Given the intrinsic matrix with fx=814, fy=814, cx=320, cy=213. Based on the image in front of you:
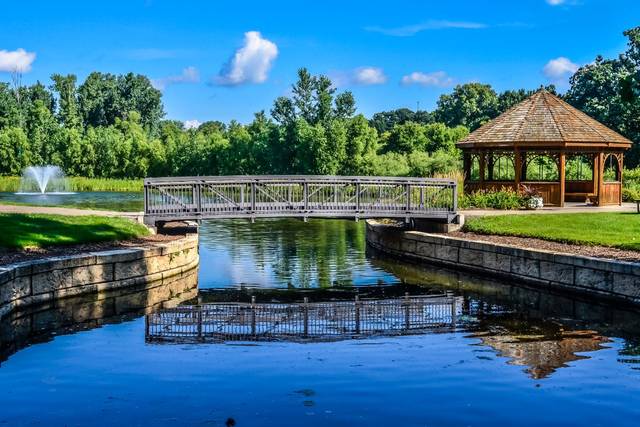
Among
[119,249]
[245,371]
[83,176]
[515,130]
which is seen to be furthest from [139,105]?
[245,371]

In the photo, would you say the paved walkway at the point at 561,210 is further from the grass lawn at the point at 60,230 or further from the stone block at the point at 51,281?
the stone block at the point at 51,281

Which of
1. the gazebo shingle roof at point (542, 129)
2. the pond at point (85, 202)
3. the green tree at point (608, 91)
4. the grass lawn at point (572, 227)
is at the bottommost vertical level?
the grass lawn at point (572, 227)

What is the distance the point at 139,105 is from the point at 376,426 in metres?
97.0

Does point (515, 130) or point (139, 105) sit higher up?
point (139, 105)

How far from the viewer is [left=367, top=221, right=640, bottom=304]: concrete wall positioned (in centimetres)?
1666

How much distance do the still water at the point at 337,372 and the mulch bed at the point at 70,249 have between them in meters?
1.61

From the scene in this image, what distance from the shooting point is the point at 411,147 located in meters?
66.4

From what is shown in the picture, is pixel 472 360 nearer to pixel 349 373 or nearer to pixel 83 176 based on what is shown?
pixel 349 373

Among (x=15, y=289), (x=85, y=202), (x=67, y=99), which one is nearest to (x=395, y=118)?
(x=67, y=99)

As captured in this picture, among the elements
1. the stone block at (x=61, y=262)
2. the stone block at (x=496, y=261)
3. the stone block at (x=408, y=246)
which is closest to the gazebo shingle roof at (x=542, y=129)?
the stone block at (x=408, y=246)

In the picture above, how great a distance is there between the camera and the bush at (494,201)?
95.0 feet

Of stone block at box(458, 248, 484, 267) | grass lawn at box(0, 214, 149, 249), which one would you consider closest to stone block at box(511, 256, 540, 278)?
stone block at box(458, 248, 484, 267)

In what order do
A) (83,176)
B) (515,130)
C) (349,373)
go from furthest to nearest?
(83,176)
(515,130)
(349,373)

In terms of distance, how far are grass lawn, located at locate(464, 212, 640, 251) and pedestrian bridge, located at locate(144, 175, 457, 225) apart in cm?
142
